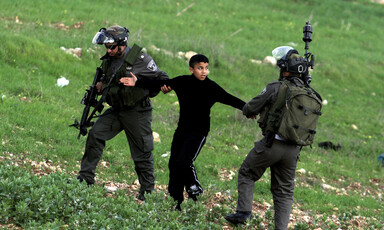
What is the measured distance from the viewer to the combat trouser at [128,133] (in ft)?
21.1

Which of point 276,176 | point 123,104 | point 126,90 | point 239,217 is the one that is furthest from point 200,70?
point 239,217

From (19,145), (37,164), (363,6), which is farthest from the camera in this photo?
(363,6)

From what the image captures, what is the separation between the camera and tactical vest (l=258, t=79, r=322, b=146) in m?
5.34

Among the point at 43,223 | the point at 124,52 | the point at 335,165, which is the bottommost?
the point at 335,165

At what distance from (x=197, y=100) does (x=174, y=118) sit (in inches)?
248

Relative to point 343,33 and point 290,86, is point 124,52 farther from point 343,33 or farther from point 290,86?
point 343,33

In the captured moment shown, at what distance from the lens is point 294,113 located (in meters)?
5.35

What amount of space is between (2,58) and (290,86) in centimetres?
859

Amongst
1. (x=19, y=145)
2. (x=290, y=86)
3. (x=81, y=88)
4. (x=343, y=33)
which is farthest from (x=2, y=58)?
(x=343, y=33)

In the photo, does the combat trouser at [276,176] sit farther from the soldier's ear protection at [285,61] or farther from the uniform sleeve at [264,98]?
the soldier's ear protection at [285,61]

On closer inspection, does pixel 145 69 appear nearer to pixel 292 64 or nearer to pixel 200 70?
pixel 200 70

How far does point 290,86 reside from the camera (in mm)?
5426

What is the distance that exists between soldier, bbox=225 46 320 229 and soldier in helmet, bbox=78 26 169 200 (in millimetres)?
1299

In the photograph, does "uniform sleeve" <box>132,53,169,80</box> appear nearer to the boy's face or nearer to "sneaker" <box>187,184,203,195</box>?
the boy's face
